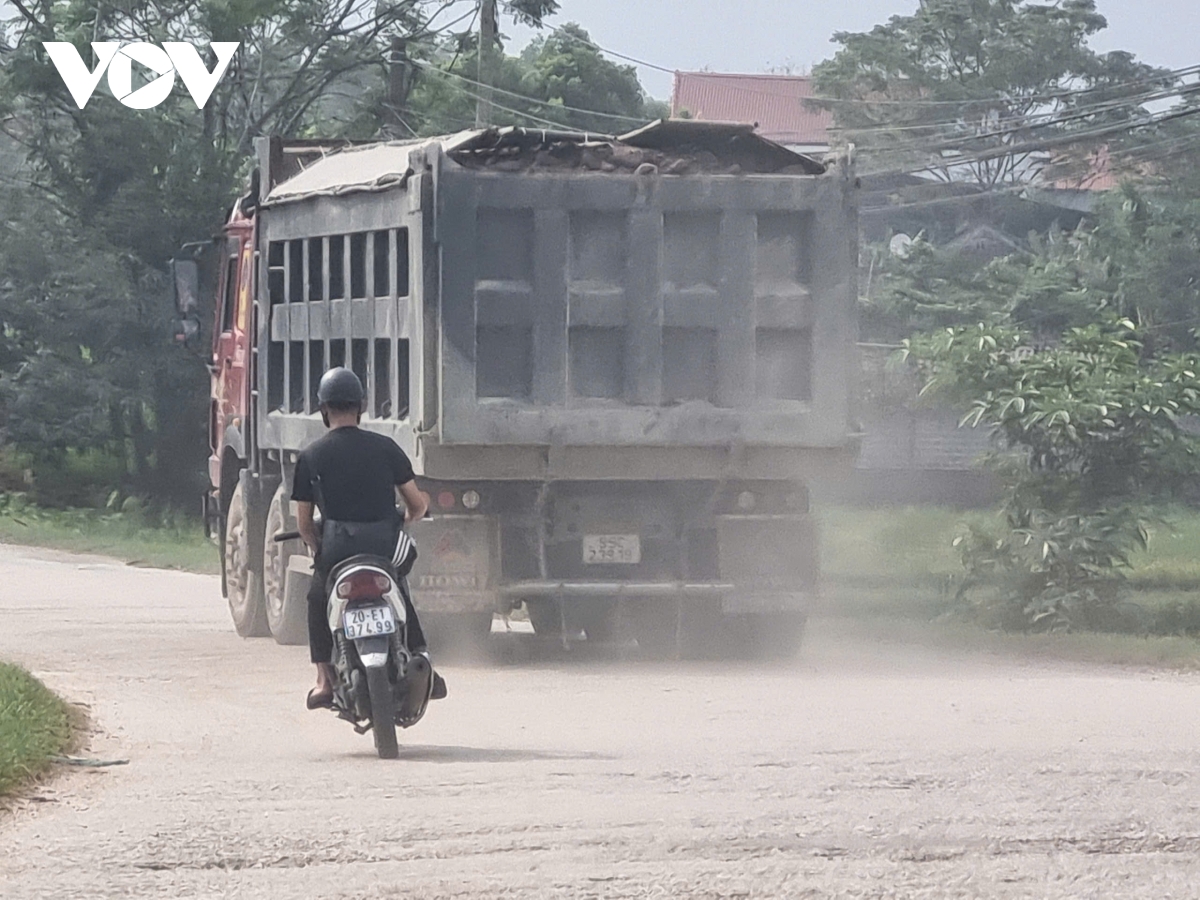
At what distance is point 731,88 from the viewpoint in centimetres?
7919

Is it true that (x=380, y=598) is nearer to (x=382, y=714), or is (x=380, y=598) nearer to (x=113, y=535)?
(x=382, y=714)

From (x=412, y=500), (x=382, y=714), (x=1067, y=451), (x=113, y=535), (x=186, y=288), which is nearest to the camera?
(x=382, y=714)

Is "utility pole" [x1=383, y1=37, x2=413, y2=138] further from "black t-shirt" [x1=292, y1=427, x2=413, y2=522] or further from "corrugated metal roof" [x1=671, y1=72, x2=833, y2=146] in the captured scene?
"corrugated metal roof" [x1=671, y1=72, x2=833, y2=146]

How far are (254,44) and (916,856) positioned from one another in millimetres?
31180

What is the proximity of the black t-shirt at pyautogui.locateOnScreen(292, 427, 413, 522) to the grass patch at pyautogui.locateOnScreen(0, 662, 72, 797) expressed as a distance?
1.51 meters

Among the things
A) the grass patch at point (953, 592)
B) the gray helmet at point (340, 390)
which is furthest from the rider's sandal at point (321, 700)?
the grass patch at point (953, 592)

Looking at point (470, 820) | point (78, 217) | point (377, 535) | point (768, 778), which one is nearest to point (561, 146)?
point (377, 535)

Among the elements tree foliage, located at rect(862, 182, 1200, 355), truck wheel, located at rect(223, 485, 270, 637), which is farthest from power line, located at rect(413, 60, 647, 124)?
truck wheel, located at rect(223, 485, 270, 637)

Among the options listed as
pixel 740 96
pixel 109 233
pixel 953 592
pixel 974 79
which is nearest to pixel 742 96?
pixel 740 96

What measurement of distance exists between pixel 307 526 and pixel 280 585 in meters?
5.61

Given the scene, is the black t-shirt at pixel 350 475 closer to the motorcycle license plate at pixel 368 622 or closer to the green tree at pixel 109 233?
the motorcycle license plate at pixel 368 622

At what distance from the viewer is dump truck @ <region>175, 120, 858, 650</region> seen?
45.2 ft

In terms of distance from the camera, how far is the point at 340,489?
10297mm

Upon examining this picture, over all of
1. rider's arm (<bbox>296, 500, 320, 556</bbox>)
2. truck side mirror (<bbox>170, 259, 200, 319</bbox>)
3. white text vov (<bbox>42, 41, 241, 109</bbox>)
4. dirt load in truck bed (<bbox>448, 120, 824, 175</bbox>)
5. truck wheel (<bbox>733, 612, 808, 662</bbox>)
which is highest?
white text vov (<bbox>42, 41, 241, 109</bbox>)
